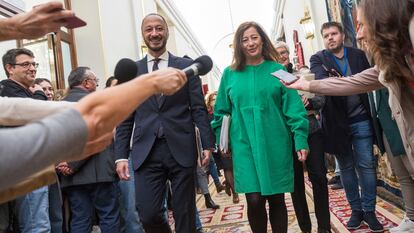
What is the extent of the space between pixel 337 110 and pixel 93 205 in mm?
2307

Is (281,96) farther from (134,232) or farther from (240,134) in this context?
(134,232)

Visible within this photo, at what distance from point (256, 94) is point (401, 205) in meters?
2.26

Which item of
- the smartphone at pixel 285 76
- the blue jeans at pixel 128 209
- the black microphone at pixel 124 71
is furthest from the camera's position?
the blue jeans at pixel 128 209

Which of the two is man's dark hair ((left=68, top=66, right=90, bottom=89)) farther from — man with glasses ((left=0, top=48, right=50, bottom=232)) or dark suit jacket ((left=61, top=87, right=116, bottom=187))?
man with glasses ((left=0, top=48, right=50, bottom=232))

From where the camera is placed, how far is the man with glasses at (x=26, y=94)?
9.74ft

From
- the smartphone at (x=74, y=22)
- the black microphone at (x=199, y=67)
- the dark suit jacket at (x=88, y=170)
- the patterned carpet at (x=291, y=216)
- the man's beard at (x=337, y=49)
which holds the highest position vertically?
the man's beard at (x=337, y=49)

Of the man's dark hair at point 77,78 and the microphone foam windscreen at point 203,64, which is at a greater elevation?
the man's dark hair at point 77,78

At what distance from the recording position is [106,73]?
7320 mm

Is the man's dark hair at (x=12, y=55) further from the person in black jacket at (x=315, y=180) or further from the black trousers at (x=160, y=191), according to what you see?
the person in black jacket at (x=315, y=180)

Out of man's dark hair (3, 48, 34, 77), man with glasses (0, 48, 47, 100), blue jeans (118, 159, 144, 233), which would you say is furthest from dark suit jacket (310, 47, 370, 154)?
man's dark hair (3, 48, 34, 77)

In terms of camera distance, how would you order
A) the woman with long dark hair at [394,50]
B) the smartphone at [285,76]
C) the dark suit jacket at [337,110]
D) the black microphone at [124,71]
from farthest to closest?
the dark suit jacket at [337,110] → the smartphone at [285,76] → the woman with long dark hair at [394,50] → the black microphone at [124,71]

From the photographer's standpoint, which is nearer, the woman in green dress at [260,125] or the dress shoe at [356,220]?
the woman in green dress at [260,125]

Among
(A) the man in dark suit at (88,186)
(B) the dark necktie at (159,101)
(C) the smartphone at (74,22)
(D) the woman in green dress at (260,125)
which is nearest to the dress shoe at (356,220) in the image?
(D) the woman in green dress at (260,125)

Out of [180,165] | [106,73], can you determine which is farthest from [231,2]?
[180,165]
